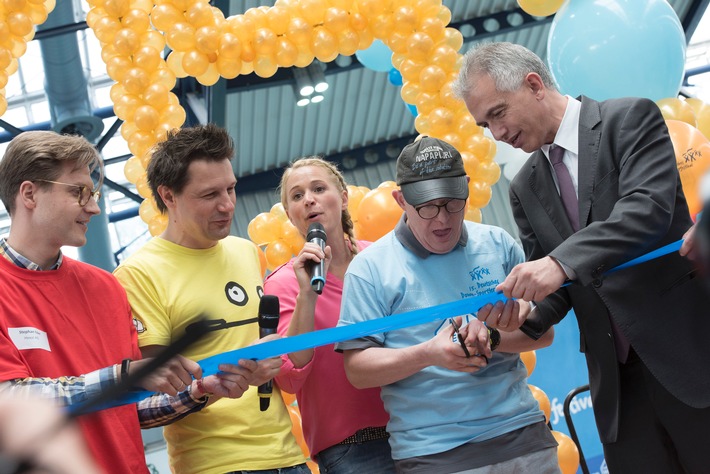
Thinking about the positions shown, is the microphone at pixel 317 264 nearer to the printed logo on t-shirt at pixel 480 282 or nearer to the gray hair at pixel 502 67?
the printed logo on t-shirt at pixel 480 282

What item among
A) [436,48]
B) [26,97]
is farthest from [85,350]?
[26,97]

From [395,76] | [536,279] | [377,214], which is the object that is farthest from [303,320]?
[395,76]

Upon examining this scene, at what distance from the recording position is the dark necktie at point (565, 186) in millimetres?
2471

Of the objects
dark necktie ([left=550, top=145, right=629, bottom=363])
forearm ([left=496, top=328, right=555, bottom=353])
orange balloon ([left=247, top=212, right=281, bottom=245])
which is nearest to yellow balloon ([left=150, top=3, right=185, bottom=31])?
orange balloon ([left=247, top=212, right=281, bottom=245])

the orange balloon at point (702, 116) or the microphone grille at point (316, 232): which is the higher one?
the orange balloon at point (702, 116)

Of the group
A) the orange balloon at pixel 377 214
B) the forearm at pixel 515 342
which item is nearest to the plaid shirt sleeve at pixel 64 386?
the forearm at pixel 515 342

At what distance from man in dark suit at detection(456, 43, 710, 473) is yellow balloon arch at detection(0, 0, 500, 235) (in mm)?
2278

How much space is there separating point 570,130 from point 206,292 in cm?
119

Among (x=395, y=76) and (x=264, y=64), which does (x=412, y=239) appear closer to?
(x=264, y=64)

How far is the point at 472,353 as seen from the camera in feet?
7.45

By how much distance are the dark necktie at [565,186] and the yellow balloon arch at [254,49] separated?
2.30 m

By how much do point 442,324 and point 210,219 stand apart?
781 millimetres

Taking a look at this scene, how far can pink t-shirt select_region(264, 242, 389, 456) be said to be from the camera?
2.62 metres

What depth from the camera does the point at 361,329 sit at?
7.64 ft
